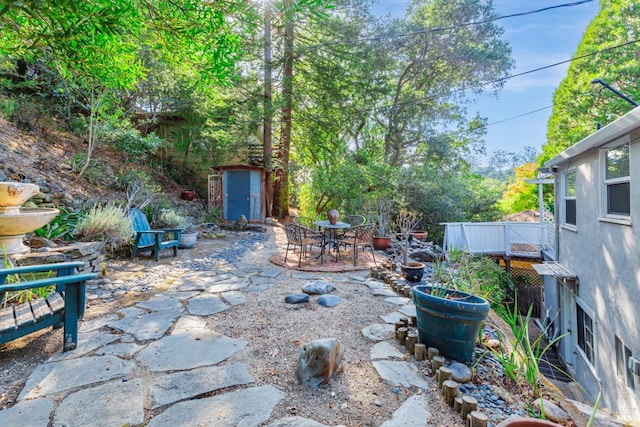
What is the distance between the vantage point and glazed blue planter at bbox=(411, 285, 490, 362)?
1.91 metres

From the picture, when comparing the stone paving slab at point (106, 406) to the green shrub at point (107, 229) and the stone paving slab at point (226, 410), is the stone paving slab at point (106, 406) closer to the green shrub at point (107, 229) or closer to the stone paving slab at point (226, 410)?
the stone paving slab at point (226, 410)

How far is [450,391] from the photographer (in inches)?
63.1

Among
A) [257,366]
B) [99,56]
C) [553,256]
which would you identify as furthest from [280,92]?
[257,366]

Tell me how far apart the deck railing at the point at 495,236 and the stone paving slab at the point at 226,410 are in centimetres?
735

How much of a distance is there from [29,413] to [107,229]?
11.6 ft

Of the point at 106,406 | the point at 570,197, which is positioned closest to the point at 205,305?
the point at 106,406

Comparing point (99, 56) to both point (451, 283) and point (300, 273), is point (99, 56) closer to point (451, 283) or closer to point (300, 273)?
point (300, 273)

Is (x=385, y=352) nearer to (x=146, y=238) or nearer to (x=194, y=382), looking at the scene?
(x=194, y=382)

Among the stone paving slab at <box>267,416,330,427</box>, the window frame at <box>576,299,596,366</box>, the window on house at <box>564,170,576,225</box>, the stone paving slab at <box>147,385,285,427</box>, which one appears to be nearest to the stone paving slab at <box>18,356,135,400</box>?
the stone paving slab at <box>147,385,285,427</box>

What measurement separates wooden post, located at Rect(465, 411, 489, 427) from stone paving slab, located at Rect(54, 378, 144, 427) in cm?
155

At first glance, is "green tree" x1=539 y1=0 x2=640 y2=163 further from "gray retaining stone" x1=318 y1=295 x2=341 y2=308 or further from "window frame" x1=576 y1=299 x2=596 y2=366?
"gray retaining stone" x1=318 y1=295 x2=341 y2=308

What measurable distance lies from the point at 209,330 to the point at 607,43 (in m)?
14.0

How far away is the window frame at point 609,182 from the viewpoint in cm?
351

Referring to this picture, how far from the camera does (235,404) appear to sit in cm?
155
